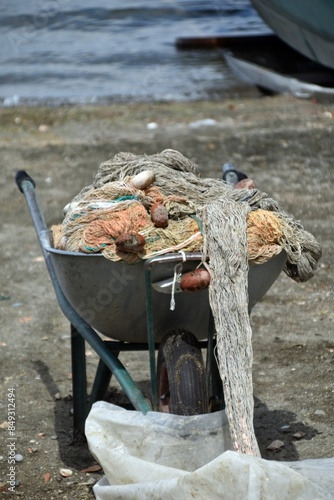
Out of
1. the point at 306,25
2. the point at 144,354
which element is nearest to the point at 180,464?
the point at 144,354

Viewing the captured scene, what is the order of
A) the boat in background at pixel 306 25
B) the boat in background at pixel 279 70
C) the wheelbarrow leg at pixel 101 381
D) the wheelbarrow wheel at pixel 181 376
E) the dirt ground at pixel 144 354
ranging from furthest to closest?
the boat in background at pixel 306 25, the boat in background at pixel 279 70, the dirt ground at pixel 144 354, the wheelbarrow leg at pixel 101 381, the wheelbarrow wheel at pixel 181 376

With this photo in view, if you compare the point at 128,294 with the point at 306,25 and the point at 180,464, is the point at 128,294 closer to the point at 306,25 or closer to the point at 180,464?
the point at 180,464

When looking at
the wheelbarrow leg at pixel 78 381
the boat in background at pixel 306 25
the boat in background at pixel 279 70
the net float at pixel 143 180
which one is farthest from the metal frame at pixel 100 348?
the boat in background at pixel 306 25

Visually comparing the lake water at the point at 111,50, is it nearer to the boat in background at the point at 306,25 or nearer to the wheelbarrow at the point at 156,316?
the boat in background at the point at 306,25

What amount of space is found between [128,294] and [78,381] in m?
0.80

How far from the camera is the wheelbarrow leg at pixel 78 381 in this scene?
3.38 metres

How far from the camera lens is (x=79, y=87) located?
1212 cm

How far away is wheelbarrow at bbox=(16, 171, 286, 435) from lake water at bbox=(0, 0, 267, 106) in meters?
8.20

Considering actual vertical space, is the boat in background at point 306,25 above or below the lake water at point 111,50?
above

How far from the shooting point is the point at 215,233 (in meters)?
2.63

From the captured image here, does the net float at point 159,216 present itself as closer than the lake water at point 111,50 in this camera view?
Yes

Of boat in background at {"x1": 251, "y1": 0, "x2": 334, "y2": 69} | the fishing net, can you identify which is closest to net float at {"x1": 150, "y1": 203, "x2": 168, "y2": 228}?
the fishing net

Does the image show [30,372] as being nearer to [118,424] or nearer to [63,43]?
[118,424]

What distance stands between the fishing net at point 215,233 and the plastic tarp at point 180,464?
0.53 ft
